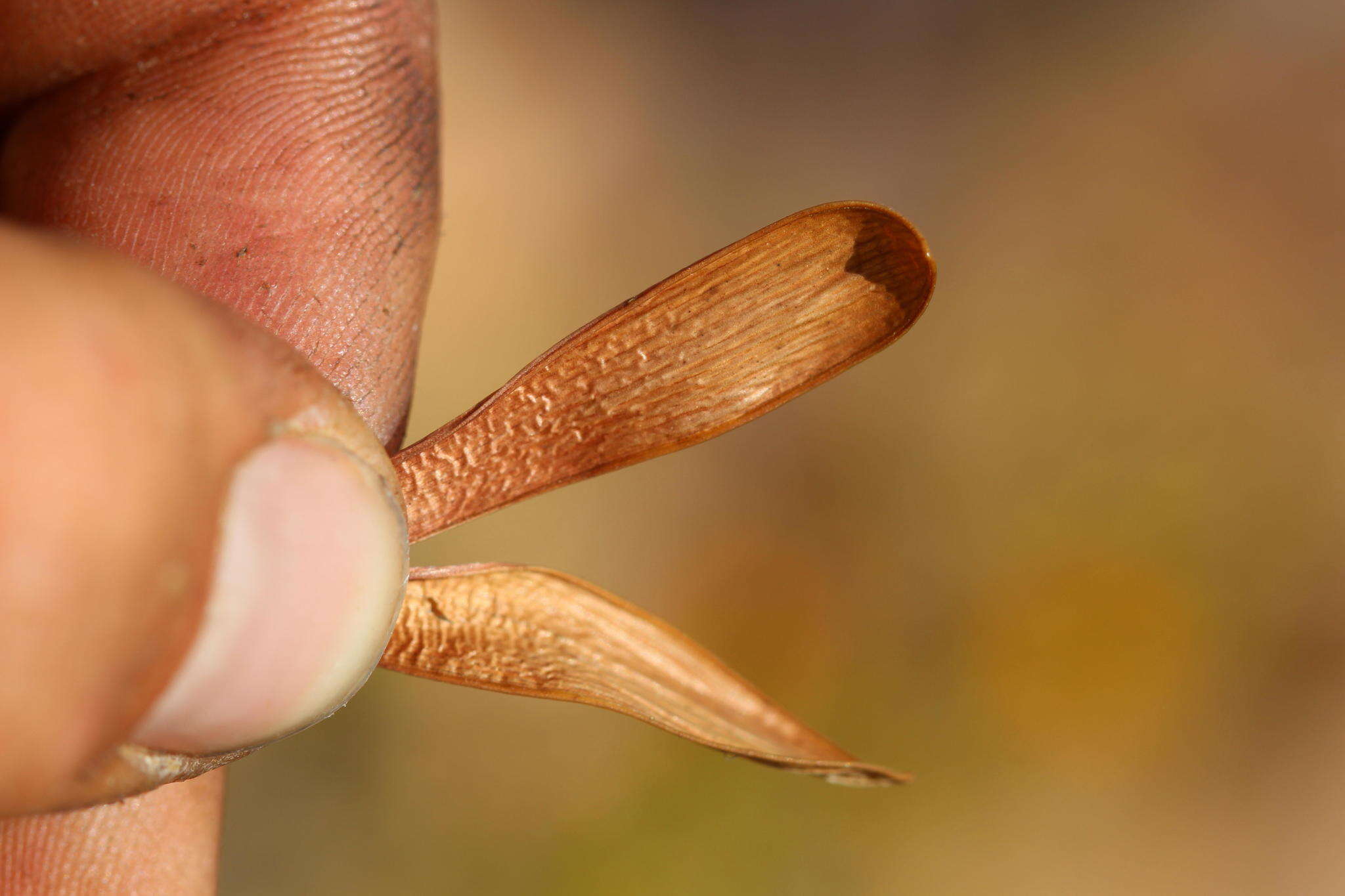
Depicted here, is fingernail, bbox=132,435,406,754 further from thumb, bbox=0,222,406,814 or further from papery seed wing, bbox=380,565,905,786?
papery seed wing, bbox=380,565,905,786

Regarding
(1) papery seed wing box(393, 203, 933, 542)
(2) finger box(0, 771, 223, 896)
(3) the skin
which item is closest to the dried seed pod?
(1) papery seed wing box(393, 203, 933, 542)

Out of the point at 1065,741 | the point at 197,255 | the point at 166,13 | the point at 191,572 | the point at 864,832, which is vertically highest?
the point at 166,13

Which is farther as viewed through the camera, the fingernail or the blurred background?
the blurred background

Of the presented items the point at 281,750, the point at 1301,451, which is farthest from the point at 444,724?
the point at 1301,451

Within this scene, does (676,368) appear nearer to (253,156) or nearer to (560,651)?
Result: (560,651)

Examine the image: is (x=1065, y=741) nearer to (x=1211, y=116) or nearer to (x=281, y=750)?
(x=1211, y=116)
